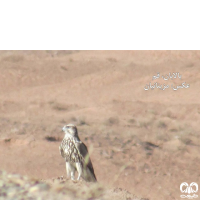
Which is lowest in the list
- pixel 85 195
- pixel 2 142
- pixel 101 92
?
pixel 85 195

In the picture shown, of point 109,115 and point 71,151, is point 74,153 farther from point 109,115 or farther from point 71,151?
point 109,115

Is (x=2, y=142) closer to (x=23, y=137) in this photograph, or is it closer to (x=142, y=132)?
(x=23, y=137)

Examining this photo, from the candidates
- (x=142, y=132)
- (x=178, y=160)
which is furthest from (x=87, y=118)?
(x=178, y=160)

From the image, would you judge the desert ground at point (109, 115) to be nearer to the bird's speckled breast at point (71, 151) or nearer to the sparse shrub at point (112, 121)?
the sparse shrub at point (112, 121)

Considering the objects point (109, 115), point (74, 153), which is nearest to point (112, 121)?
point (109, 115)

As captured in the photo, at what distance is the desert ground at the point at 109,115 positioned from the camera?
8164 millimetres

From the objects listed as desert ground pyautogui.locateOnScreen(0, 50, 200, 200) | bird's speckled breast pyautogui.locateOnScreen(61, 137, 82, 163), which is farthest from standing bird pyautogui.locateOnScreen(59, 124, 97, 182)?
desert ground pyautogui.locateOnScreen(0, 50, 200, 200)

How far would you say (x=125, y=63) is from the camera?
19641 mm

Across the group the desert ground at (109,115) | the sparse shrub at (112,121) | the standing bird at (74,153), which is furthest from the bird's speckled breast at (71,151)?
the sparse shrub at (112,121)

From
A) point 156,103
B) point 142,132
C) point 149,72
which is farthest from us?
point 149,72

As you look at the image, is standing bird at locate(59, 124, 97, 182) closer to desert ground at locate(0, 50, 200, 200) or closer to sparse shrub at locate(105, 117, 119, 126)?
desert ground at locate(0, 50, 200, 200)

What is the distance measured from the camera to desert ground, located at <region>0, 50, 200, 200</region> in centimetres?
816

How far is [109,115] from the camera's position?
12.4m

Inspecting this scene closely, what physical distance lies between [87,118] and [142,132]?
1.92 m
